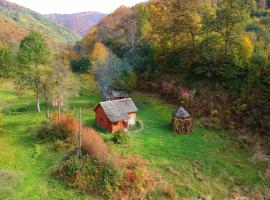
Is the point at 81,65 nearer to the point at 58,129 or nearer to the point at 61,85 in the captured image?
the point at 61,85

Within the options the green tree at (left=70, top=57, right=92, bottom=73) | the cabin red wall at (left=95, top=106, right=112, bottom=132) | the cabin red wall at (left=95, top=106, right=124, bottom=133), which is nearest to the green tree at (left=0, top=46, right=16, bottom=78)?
the green tree at (left=70, top=57, right=92, bottom=73)

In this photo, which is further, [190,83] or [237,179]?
[190,83]

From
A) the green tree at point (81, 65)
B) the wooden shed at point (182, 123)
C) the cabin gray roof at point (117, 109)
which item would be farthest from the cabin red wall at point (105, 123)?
the green tree at point (81, 65)

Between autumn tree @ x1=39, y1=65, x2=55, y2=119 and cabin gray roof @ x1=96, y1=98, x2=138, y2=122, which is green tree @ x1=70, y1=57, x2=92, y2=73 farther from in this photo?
cabin gray roof @ x1=96, y1=98, x2=138, y2=122

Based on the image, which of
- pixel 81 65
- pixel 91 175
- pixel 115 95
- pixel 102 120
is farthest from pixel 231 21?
pixel 81 65

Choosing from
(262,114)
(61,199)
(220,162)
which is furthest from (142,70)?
(61,199)

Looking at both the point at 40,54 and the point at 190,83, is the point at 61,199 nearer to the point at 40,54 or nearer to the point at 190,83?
the point at 40,54
